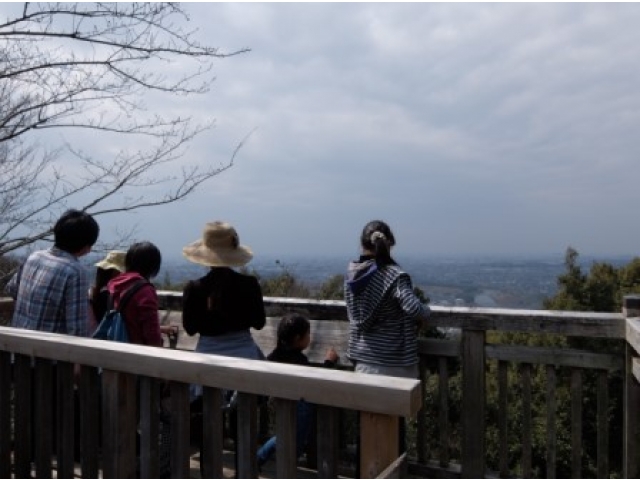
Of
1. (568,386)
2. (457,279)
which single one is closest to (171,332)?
(568,386)

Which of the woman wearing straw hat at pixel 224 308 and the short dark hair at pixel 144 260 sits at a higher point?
the short dark hair at pixel 144 260

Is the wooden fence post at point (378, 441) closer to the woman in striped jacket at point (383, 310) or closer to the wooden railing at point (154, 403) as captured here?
the wooden railing at point (154, 403)

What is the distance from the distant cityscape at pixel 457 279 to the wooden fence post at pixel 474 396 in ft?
0.94

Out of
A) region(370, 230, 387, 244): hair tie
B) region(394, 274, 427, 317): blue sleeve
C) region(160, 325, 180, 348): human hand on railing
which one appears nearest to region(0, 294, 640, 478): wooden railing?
region(394, 274, 427, 317): blue sleeve

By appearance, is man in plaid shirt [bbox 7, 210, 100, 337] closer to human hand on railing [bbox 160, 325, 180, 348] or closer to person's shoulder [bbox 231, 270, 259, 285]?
person's shoulder [bbox 231, 270, 259, 285]

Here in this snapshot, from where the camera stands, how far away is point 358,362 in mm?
3432

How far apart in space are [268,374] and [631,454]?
223 centimetres

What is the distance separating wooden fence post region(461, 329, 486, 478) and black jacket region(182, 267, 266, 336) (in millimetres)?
1145

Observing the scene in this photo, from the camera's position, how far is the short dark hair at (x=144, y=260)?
10.5 feet

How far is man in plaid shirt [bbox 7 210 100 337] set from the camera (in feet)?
9.46

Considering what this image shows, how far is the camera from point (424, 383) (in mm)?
3553

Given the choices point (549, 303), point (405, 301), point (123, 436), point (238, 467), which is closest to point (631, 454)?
point (405, 301)

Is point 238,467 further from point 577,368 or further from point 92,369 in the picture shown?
point 577,368

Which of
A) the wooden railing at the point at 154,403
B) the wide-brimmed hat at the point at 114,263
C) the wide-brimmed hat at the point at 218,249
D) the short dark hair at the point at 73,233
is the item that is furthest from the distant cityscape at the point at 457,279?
the wooden railing at the point at 154,403
